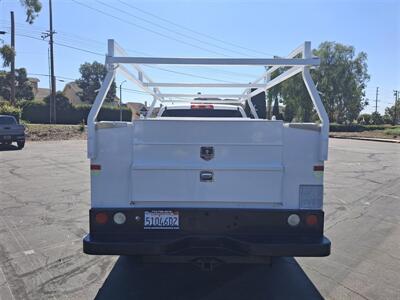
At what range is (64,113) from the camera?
186ft

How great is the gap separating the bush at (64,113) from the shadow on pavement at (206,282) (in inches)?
1759

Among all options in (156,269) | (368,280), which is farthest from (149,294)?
(368,280)

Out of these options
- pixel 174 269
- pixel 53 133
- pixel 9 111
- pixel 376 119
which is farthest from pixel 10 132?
pixel 376 119

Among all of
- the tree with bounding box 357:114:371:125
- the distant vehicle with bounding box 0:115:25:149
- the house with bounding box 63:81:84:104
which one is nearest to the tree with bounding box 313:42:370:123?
the tree with bounding box 357:114:371:125

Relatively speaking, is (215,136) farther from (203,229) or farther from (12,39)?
(12,39)

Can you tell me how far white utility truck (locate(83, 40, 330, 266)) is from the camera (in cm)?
362

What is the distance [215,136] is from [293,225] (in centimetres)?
112

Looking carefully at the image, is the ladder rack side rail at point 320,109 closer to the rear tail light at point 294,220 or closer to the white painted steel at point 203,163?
the white painted steel at point 203,163

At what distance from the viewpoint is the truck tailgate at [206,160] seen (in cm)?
364

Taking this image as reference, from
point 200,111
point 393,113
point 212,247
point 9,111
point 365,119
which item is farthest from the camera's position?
point 393,113

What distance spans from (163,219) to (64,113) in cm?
5674

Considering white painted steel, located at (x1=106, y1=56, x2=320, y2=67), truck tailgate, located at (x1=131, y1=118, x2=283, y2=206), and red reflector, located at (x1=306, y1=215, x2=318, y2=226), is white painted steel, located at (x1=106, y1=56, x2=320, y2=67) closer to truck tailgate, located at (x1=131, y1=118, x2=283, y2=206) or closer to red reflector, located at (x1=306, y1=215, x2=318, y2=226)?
truck tailgate, located at (x1=131, y1=118, x2=283, y2=206)

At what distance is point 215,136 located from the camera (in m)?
3.65

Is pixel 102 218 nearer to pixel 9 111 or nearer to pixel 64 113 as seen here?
pixel 9 111
